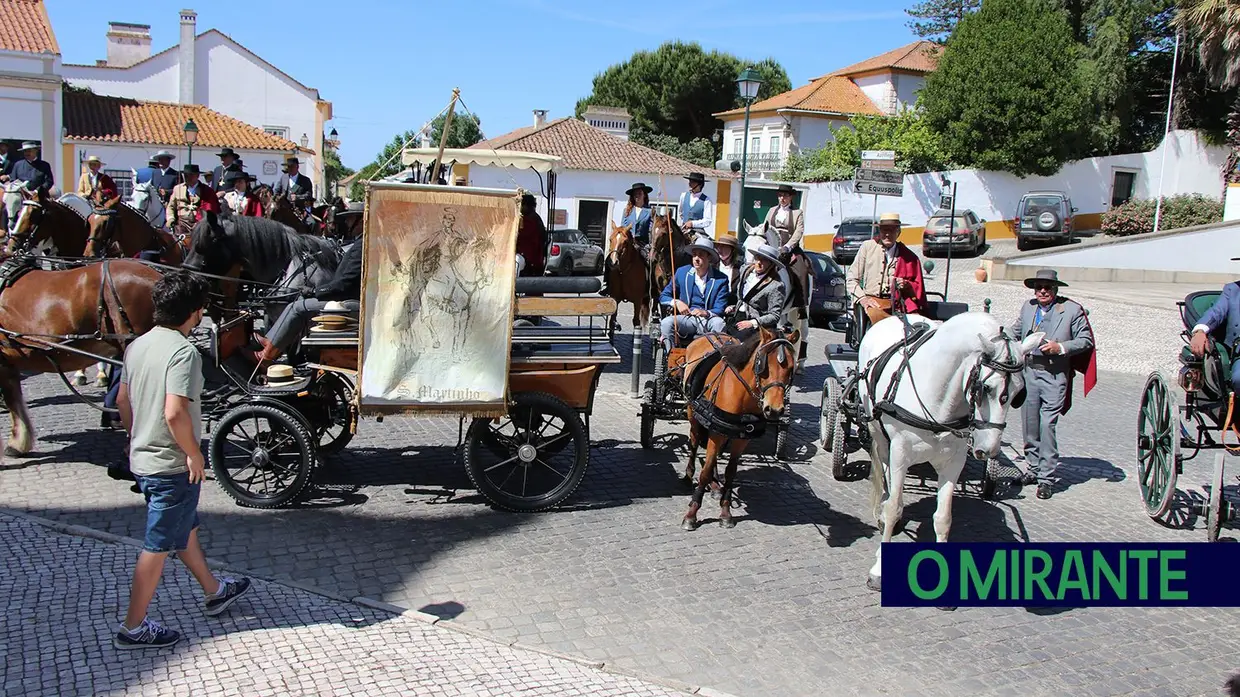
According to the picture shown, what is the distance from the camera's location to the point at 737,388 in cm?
693

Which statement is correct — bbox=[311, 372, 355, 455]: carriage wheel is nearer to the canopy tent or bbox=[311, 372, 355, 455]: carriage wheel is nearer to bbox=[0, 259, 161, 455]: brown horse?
bbox=[0, 259, 161, 455]: brown horse

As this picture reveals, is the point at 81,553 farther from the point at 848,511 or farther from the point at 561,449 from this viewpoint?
the point at 848,511

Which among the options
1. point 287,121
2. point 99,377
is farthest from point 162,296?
point 287,121

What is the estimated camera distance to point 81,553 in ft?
20.1

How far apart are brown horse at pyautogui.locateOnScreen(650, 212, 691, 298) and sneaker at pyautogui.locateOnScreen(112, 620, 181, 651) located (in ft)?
26.6

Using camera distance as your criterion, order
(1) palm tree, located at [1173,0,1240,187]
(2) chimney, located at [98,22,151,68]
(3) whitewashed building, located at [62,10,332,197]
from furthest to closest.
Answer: (2) chimney, located at [98,22,151,68] < (3) whitewashed building, located at [62,10,332,197] < (1) palm tree, located at [1173,0,1240,187]

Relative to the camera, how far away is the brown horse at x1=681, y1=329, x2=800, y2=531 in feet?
22.3

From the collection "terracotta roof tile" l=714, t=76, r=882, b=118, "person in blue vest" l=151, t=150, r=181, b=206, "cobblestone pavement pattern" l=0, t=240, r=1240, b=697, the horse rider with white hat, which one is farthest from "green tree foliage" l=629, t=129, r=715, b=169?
"cobblestone pavement pattern" l=0, t=240, r=1240, b=697

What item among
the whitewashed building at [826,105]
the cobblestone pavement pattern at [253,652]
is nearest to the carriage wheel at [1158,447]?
the cobblestone pavement pattern at [253,652]

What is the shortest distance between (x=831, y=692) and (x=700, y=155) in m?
51.8

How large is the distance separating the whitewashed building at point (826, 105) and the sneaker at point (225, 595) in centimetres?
4337

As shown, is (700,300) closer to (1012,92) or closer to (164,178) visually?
(164,178)

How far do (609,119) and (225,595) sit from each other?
47.5 m

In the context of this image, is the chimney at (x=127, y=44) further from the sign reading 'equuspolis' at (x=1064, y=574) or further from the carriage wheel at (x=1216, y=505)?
the sign reading 'equuspolis' at (x=1064, y=574)
